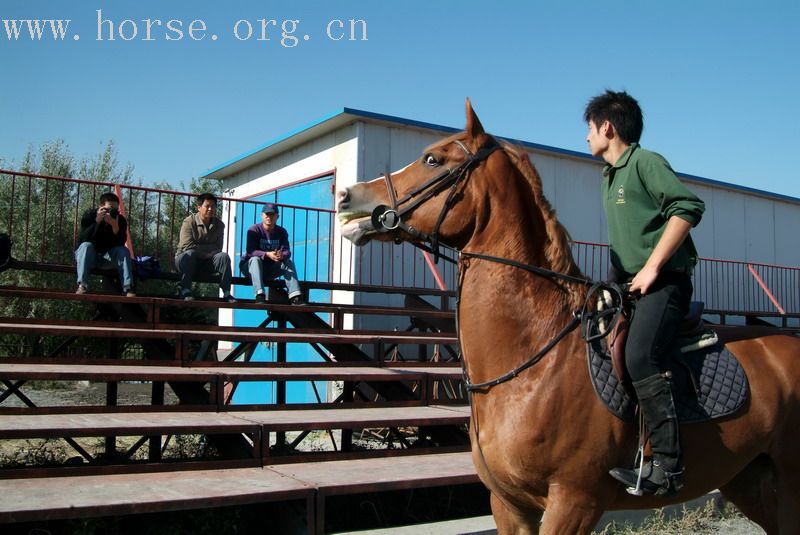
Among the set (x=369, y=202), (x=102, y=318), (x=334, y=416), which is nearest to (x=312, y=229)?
(x=102, y=318)

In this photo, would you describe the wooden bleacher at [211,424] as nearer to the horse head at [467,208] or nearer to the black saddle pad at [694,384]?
the horse head at [467,208]

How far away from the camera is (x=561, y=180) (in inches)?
595

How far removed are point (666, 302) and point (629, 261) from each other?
310 mm

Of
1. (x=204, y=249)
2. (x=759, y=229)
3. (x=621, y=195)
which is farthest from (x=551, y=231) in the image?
(x=759, y=229)

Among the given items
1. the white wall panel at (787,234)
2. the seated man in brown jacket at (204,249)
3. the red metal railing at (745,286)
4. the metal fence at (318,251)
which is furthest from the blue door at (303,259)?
the white wall panel at (787,234)

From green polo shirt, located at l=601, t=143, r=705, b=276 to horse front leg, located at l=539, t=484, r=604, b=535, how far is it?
1159mm

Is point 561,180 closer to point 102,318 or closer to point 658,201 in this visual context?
point 102,318

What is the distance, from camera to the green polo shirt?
3.27m

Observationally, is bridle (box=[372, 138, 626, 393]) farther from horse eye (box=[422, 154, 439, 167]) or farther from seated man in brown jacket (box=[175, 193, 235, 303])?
seated man in brown jacket (box=[175, 193, 235, 303])

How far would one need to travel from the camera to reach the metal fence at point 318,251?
961 centimetres

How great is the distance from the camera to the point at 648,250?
341cm

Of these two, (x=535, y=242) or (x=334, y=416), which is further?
(x=334, y=416)

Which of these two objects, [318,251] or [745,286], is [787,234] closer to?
[745,286]

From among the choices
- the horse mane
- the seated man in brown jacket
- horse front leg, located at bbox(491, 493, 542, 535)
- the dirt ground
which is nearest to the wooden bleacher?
the seated man in brown jacket
